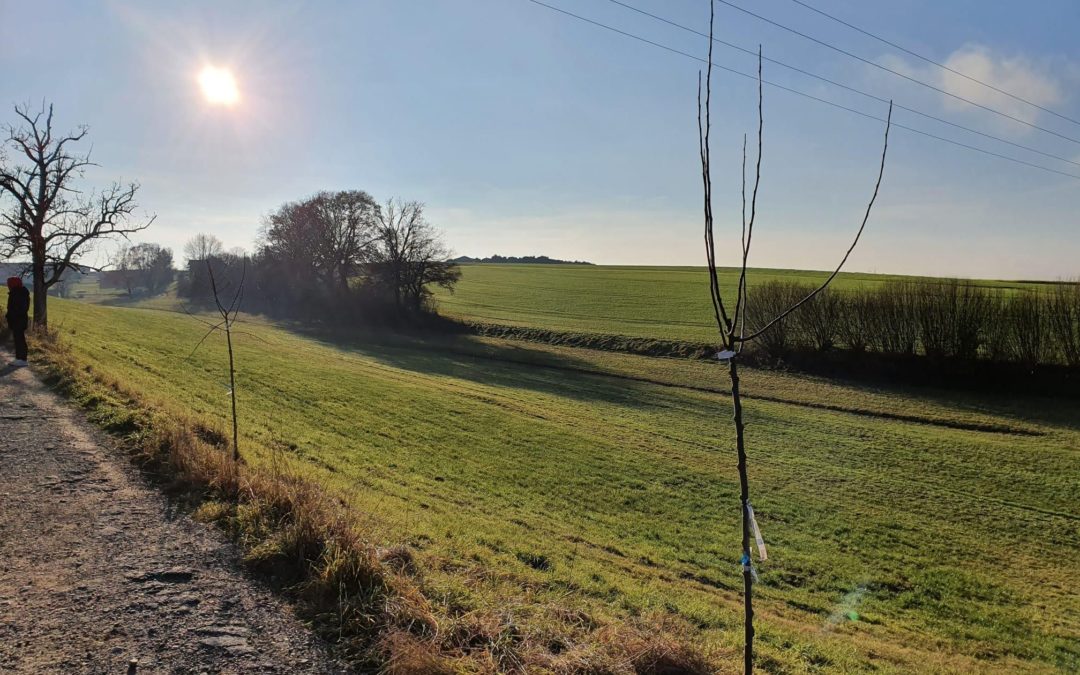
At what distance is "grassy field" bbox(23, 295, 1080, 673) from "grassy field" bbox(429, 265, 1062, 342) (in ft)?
52.2

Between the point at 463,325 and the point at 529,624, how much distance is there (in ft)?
153

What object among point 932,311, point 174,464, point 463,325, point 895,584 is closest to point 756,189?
point 174,464

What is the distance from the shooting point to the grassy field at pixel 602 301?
44.0m

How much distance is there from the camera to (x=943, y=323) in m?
28.1

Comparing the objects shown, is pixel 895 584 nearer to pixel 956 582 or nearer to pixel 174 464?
pixel 956 582

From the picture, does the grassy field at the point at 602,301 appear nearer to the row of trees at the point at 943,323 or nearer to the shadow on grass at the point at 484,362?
the row of trees at the point at 943,323

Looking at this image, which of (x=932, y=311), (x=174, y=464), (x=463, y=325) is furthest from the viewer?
(x=463, y=325)

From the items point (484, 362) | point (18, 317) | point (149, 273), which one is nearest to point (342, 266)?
point (484, 362)

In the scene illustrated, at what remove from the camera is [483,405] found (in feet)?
70.4

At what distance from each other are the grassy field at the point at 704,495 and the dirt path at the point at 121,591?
146 centimetres

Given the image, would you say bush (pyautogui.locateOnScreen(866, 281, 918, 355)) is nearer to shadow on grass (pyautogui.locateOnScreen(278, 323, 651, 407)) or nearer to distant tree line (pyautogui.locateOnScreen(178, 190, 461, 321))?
shadow on grass (pyautogui.locateOnScreen(278, 323, 651, 407))

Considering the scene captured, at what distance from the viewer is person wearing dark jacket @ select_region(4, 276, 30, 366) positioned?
42.5 ft

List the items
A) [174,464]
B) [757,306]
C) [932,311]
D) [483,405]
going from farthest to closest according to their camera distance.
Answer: [757,306], [932,311], [483,405], [174,464]

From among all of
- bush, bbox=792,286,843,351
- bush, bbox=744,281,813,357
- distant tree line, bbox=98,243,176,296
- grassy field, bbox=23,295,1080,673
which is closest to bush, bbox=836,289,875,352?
bush, bbox=792,286,843,351
